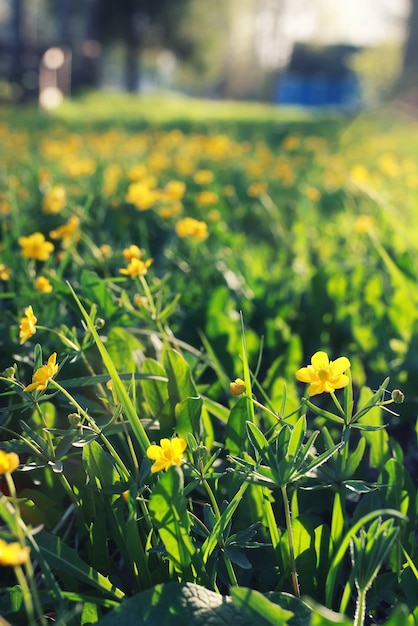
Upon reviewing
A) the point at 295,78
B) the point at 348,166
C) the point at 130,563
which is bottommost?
the point at 295,78

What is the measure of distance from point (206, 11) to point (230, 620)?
32.1 m

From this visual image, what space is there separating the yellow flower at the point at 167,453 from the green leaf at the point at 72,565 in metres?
0.17

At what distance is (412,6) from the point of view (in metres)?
20.6

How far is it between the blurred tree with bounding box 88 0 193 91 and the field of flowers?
27.8 metres

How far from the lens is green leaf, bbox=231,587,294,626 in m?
0.75

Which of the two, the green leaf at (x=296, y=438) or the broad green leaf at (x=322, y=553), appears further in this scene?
the broad green leaf at (x=322, y=553)

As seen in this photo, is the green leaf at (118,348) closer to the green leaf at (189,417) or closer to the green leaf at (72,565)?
the green leaf at (189,417)

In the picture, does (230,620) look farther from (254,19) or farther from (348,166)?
(254,19)

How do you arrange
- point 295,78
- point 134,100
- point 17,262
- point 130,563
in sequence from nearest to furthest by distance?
point 130,563 < point 17,262 < point 134,100 < point 295,78

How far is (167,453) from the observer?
0.85 meters

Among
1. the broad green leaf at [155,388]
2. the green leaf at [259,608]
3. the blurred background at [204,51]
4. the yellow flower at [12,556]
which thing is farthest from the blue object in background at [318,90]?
the yellow flower at [12,556]

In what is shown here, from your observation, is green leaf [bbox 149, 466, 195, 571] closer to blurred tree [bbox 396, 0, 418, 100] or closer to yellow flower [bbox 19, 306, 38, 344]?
yellow flower [bbox 19, 306, 38, 344]

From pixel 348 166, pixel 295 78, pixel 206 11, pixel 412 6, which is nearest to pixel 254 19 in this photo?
pixel 295 78

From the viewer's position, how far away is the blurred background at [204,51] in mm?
16719
